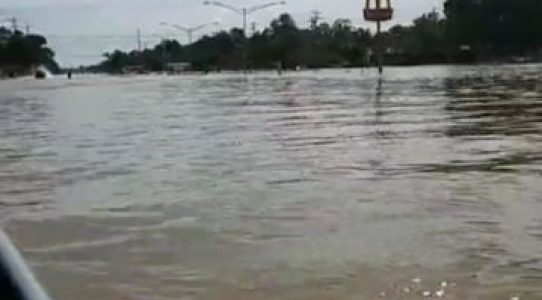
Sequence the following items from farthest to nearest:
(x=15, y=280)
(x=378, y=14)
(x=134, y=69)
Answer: (x=134, y=69) < (x=378, y=14) < (x=15, y=280)

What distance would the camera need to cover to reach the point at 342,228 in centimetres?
877

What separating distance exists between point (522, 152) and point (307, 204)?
5448mm

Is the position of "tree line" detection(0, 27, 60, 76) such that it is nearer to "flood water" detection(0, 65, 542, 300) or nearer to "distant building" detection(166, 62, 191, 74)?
"distant building" detection(166, 62, 191, 74)

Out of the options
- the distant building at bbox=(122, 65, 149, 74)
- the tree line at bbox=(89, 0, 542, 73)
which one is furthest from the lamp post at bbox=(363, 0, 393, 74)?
the distant building at bbox=(122, 65, 149, 74)

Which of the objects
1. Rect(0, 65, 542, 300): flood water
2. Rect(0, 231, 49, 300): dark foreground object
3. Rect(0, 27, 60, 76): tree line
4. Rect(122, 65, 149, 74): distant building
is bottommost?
Rect(122, 65, 149, 74): distant building

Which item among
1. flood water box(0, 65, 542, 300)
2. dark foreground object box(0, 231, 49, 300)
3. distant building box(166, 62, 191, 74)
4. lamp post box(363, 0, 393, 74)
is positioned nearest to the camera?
dark foreground object box(0, 231, 49, 300)

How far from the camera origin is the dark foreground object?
45.9 inches

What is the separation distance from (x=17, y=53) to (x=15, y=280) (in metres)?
139

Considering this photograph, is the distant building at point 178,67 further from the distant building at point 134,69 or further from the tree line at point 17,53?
the tree line at point 17,53

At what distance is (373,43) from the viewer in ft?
518

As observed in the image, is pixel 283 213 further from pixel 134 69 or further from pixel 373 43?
pixel 134 69

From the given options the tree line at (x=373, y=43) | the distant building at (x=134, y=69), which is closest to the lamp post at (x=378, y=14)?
the tree line at (x=373, y=43)

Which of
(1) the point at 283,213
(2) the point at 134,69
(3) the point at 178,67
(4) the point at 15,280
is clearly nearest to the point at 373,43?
(3) the point at 178,67

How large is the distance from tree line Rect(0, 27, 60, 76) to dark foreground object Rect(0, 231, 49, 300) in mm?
130215
